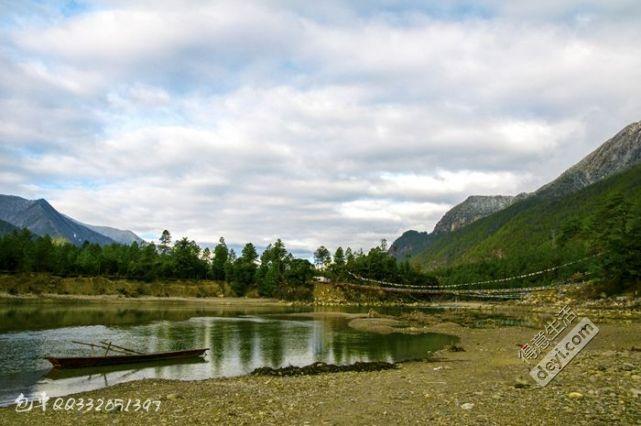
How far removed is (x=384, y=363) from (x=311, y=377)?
27.1 ft

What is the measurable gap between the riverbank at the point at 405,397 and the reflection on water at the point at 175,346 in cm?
598

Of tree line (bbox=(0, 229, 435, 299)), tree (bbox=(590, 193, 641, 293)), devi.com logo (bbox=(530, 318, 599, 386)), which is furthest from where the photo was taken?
tree line (bbox=(0, 229, 435, 299))

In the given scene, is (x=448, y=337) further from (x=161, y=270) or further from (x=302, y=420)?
(x=161, y=270)

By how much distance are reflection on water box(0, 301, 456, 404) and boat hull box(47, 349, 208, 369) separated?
100 centimetres

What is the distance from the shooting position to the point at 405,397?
2133 cm

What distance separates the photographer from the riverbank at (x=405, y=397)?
17078mm

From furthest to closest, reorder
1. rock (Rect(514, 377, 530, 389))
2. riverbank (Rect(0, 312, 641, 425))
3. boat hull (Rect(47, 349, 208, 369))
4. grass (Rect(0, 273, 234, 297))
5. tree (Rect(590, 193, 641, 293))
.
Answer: grass (Rect(0, 273, 234, 297)) < tree (Rect(590, 193, 641, 293)) < boat hull (Rect(47, 349, 208, 369)) < rock (Rect(514, 377, 530, 389)) < riverbank (Rect(0, 312, 641, 425))

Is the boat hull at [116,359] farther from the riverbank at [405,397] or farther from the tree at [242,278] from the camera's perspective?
the tree at [242,278]

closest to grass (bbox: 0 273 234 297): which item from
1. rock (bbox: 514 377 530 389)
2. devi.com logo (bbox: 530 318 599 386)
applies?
devi.com logo (bbox: 530 318 599 386)

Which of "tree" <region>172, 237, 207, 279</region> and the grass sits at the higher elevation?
"tree" <region>172, 237, 207, 279</region>

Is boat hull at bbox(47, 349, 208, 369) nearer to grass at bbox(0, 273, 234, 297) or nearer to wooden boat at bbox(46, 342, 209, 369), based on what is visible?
wooden boat at bbox(46, 342, 209, 369)

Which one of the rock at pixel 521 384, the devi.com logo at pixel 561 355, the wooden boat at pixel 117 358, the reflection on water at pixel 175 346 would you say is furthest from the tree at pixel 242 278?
the rock at pixel 521 384

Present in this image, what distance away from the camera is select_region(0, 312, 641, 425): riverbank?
17078 mm

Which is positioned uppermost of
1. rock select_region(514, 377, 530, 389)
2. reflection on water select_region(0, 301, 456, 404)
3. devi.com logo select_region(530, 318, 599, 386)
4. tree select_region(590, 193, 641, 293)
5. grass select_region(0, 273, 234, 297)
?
tree select_region(590, 193, 641, 293)
